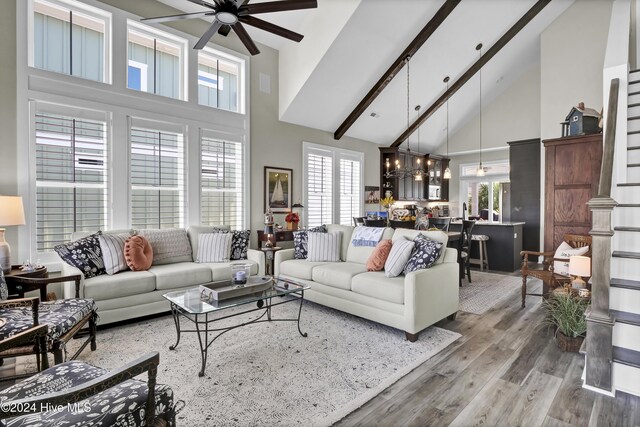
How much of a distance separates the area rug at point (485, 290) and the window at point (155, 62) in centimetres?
530

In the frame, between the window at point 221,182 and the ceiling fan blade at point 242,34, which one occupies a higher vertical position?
the ceiling fan blade at point 242,34

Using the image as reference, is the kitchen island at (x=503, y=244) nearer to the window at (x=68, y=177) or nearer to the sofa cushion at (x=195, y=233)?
the sofa cushion at (x=195, y=233)

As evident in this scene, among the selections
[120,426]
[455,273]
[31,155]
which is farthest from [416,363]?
[31,155]

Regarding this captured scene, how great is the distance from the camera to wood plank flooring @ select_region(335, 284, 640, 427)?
77.0 inches

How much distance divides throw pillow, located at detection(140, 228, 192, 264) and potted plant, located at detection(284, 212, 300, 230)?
197cm

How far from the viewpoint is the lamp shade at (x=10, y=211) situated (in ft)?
10.1

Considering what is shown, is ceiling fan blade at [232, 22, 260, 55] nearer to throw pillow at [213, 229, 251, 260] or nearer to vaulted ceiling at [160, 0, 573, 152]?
vaulted ceiling at [160, 0, 573, 152]

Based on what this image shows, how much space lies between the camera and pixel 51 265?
3.83 metres

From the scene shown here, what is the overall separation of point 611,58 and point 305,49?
4.32 meters

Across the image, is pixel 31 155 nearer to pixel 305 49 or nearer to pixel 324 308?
pixel 324 308

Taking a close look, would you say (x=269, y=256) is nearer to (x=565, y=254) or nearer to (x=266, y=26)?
(x=266, y=26)

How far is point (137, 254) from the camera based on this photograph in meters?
3.79

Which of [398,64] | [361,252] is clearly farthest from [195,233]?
[398,64]

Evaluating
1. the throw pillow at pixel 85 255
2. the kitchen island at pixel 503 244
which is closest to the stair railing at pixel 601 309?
the kitchen island at pixel 503 244
